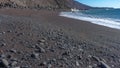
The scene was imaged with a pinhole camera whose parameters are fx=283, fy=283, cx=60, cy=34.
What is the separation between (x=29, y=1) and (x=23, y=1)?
537 centimetres

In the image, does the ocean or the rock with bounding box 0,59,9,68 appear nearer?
the rock with bounding box 0,59,9,68

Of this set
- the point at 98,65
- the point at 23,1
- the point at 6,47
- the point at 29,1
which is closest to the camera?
the point at 98,65

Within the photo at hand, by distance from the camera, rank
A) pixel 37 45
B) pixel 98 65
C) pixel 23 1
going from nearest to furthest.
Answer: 1. pixel 98 65
2. pixel 37 45
3. pixel 23 1

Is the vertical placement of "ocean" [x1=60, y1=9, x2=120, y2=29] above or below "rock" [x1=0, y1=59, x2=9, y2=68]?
below

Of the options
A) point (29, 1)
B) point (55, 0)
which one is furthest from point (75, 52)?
point (55, 0)

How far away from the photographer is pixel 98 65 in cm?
757

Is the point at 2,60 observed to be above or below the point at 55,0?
above

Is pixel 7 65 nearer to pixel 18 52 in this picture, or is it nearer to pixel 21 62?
pixel 21 62

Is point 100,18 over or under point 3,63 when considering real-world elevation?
under

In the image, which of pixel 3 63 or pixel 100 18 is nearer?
pixel 3 63

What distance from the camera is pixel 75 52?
335 inches

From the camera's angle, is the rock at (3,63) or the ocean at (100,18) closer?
the rock at (3,63)

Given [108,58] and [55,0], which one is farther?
[55,0]

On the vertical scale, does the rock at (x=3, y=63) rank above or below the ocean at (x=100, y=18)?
above
